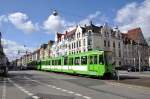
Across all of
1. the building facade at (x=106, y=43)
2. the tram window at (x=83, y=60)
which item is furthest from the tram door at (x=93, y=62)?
the building facade at (x=106, y=43)

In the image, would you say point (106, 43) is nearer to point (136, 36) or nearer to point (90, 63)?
point (136, 36)

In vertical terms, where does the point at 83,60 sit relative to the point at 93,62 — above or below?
above

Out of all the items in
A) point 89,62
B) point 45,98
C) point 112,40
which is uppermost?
point 112,40

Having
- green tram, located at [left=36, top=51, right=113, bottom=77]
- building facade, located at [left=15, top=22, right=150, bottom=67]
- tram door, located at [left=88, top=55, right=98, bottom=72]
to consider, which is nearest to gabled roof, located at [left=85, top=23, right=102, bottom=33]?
building facade, located at [left=15, top=22, right=150, bottom=67]

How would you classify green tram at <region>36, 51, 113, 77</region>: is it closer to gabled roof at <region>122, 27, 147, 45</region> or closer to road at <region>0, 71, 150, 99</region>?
road at <region>0, 71, 150, 99</region>

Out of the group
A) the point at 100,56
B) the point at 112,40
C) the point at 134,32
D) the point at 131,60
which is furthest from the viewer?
the point at 134,32

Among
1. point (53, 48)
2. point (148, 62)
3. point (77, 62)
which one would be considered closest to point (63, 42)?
point (53, 48)

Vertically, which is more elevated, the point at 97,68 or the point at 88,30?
the point at 88,30

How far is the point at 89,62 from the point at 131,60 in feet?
237

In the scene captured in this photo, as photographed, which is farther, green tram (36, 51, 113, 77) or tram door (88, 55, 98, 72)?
tram door (88, 55, 98, 72)

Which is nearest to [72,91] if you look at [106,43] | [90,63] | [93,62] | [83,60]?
[93,62]

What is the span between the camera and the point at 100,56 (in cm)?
3516

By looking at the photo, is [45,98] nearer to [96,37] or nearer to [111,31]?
[96,37]

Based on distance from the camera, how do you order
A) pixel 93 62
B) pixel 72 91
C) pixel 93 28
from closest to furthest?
pixel 72 91, pixel 93 62, pixel 93 28
